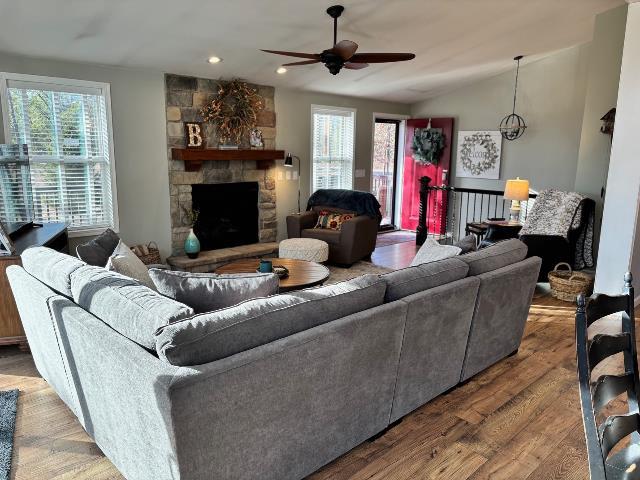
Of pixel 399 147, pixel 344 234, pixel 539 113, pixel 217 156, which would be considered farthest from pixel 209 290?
pixel 399 147

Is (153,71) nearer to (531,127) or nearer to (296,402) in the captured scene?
(296,402)

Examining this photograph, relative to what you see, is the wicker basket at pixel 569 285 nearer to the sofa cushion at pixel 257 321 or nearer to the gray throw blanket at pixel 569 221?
the gray throw blanket at pixel 569 221

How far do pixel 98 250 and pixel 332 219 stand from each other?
3621mm

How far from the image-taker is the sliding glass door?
8.54 metres

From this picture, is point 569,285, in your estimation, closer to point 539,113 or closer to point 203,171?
point 539,113

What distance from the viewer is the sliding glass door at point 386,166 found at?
8539mm

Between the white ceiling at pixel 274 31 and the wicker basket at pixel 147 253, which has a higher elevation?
the white ceiling at pixel 274 31

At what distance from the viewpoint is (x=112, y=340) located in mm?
1768

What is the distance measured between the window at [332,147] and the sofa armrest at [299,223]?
973 millimetres

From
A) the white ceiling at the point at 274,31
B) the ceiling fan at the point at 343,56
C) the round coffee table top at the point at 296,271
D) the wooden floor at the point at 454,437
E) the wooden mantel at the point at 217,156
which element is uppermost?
the white ceiling at the point at 274,31

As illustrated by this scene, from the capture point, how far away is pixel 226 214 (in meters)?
6.29

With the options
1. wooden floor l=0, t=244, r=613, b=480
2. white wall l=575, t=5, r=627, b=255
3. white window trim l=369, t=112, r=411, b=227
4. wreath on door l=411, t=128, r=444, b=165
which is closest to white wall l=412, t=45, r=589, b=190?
wreath on door l=411, t=128, r=444, b=165

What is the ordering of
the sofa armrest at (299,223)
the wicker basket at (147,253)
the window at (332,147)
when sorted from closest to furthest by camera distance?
the wicker basket at (147,253)
the sofa armrest at (299,223)
the window at (332,147)

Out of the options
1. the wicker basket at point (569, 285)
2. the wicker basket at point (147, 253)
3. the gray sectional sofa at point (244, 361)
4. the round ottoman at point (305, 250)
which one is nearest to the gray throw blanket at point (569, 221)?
the wicker basket at point (569, 285)
